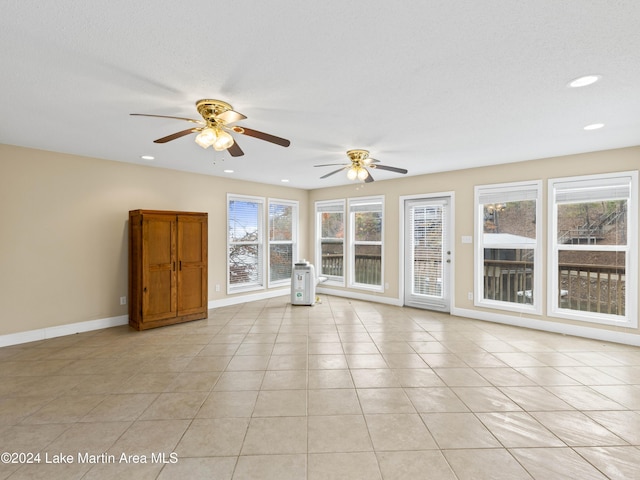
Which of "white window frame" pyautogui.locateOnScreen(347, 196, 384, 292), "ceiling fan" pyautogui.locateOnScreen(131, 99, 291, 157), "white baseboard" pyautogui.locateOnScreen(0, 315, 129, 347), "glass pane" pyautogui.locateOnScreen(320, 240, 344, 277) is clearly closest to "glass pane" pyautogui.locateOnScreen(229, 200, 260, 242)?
"glass pane" pyautogui.locateOnScreen(320, 240, 344, 277)

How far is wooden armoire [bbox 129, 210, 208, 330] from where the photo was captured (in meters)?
4.28

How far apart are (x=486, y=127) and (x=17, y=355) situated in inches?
224

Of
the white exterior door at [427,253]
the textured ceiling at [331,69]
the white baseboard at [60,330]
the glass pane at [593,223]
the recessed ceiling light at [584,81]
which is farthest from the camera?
the white exterior door at [427,253]

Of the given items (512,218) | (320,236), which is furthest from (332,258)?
(512,218)

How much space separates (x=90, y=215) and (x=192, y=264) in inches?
60.3

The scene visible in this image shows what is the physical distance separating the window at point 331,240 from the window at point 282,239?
0.60 metres

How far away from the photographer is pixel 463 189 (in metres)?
5.07

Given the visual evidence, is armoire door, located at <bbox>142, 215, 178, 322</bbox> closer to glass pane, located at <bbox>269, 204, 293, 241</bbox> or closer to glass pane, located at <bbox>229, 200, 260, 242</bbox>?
glass pane, located at <bbox>229, 200, 260, 242</bbox>

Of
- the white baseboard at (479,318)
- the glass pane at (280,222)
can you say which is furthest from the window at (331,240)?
the white baseboard at (479,318)

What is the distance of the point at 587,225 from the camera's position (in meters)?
4.04

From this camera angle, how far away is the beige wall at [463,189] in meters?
3.91

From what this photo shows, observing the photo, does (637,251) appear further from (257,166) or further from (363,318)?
(257,166)

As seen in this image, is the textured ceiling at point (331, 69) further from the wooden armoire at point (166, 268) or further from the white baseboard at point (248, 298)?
the white baseboard at point (248, 298)

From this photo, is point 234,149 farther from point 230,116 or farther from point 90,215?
point 90,215
